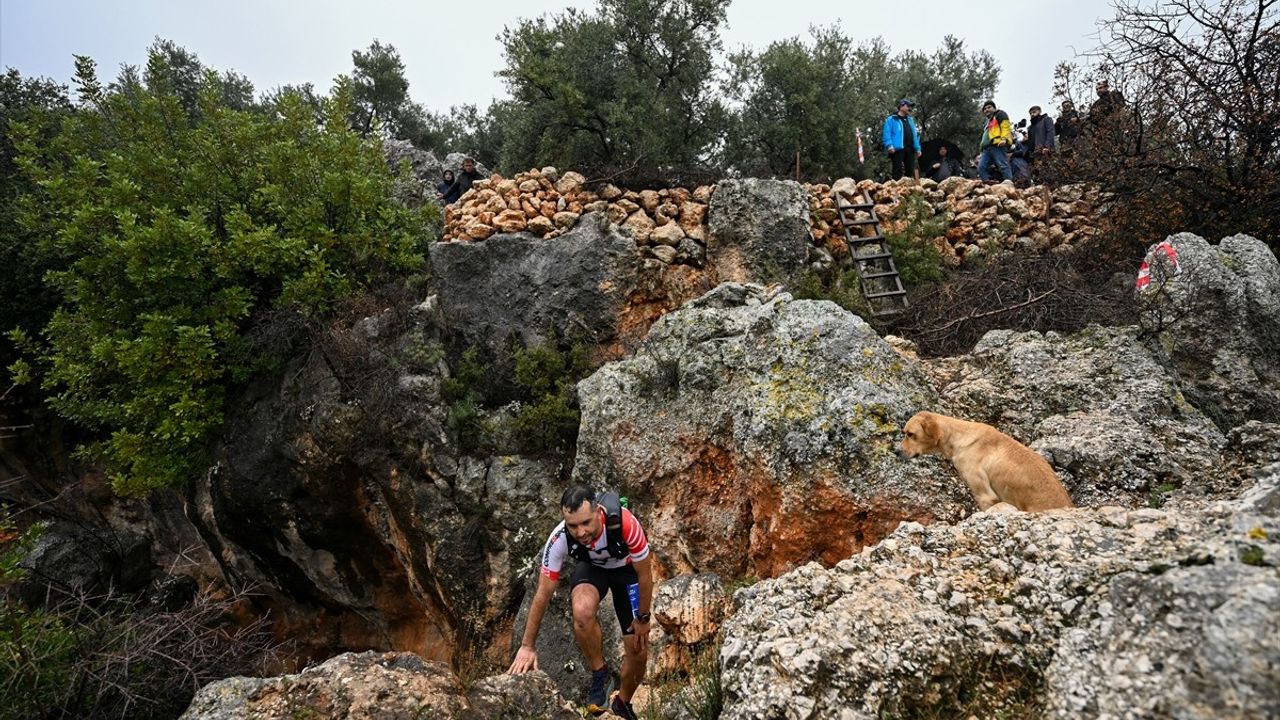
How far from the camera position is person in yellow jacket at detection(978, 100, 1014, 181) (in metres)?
12.4

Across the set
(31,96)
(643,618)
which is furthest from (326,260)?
(31,96)

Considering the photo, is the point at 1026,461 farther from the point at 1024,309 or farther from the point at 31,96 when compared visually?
the point at 31,96

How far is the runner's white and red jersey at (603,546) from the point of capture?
16.0ft

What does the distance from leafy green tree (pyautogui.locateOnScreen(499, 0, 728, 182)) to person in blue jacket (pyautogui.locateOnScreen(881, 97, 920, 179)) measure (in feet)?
11.9

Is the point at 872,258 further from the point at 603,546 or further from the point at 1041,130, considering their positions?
the point at 603,546

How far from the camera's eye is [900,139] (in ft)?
39.5

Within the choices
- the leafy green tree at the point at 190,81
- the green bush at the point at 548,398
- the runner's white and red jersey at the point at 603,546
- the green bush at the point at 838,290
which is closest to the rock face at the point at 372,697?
the runner's white and red jersey at the point at 603,546

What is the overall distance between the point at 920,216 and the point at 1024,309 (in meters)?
3.31

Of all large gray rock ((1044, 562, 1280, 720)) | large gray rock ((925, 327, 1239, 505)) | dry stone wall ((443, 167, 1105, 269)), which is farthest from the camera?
dry stone wall ((443, 167, 1105, 269))

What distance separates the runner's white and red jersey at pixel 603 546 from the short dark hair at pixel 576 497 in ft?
0.69

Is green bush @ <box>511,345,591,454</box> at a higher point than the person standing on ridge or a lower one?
higher

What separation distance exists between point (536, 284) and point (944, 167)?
9699 millimetres

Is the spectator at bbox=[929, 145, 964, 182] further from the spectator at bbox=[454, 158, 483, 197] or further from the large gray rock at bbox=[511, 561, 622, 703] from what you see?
the large gray rock at bbox=[511, 561, 622, 703]

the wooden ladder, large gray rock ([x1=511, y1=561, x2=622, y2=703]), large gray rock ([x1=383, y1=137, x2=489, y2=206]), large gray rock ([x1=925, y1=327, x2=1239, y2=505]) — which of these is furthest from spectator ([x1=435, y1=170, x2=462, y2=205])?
large gray rock ([x1=925, y1=327, x2=1239, y2=505])
